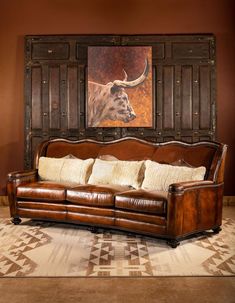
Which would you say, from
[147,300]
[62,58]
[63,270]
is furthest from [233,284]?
[62,58]

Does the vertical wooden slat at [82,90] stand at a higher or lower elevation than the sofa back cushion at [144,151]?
higher

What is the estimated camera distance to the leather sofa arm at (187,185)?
335 centimetres

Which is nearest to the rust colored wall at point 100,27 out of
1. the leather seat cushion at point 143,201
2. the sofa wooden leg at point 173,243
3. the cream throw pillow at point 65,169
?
the cream throw pillow at point 65,169

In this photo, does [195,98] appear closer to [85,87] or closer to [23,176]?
[85,87]

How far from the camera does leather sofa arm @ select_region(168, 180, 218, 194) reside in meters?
3.35

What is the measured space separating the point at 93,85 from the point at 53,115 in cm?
72

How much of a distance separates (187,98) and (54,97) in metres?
1.91

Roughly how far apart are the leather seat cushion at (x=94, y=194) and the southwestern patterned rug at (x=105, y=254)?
332 mm

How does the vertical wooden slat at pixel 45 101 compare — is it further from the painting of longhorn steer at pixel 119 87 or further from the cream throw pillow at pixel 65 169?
the cream throw pillow at pixel 65 169

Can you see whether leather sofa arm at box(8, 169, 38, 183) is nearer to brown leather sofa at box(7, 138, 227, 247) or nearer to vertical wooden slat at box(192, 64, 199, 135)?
brown leather sofa at box(7, 138, 227, 247)

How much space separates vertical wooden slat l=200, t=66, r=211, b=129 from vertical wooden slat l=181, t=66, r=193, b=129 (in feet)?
0.47

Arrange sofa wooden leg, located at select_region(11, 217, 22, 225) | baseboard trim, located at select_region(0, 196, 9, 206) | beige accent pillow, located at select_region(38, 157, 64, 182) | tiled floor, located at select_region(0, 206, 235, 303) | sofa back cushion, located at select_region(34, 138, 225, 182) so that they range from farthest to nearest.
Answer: baseboard trim, located at select_region(0, 196, 9, 206) → beige accent pillow, located at select_region(38, 157, 64, 182) → sofa wooden leg, located at select_region(11, 217, 22, 225) → sofa back cushion, located at select_region(34, 138, 225, 182) → tiled floor, located at select_region(0, 206, 235, 303)

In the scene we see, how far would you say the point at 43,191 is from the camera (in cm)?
412

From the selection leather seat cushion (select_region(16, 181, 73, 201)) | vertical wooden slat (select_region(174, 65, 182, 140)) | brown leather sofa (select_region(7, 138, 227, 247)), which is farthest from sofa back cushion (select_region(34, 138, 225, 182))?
vertical wooden slat (select_region(174, 65, 182, 140))
